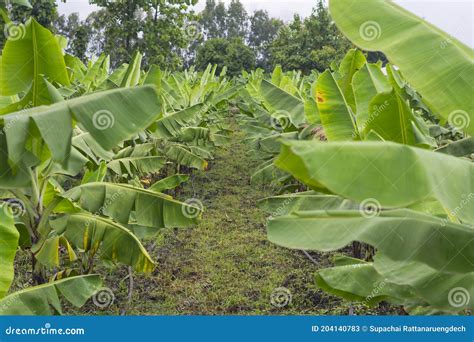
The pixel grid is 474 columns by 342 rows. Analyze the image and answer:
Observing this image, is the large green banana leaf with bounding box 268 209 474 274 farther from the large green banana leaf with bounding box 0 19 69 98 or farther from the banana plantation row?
the large green banana leaf with bounding box 0 19 69 98

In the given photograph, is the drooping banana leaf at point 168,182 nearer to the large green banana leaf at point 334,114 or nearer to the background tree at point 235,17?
the large green banana leaf at point 334,114

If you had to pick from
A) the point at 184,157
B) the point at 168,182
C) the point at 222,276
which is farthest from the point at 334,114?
the point at 184,157

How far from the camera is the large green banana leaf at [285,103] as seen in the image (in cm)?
602

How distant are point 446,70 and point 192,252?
5.76 m

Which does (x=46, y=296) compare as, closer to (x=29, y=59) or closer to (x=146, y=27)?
(x=29, y=59)

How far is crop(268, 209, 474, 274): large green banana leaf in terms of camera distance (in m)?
2.04

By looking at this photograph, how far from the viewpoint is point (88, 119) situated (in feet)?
9.00

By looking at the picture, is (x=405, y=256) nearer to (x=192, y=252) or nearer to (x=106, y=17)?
(x=192, y=252)

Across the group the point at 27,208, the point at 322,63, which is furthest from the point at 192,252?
Result: the point at 322,63

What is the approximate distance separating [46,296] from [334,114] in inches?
96.0

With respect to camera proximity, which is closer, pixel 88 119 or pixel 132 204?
pixel 88 119

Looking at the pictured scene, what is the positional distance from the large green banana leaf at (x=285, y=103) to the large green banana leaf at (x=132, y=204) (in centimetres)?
221

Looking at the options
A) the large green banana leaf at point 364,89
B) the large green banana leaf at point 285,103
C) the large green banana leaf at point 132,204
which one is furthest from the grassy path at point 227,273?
the large green banana leaf at point 364,89

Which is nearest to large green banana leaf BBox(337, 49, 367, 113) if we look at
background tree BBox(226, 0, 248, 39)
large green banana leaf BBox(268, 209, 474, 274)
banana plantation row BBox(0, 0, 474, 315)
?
banana plantation row BBox(0, 0, 474, 315)
